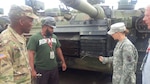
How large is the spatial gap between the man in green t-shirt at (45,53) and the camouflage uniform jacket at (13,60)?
79.7 inches

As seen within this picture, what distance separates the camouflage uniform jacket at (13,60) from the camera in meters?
2.44

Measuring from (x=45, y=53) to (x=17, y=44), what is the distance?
2.23 meters

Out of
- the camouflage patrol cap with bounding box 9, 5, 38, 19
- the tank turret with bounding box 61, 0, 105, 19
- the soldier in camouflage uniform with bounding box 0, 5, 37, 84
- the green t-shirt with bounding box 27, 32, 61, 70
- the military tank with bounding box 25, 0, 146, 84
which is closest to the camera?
the soldier in camouflage uniform with bounding box 0, 5, 37, 84

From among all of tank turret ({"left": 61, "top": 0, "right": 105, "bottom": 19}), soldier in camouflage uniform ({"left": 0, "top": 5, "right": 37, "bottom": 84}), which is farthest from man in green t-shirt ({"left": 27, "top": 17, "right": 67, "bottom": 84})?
soldier in camouflage uniform ({"left": 0, "top": 5, "right": 37, "bottom": 84})

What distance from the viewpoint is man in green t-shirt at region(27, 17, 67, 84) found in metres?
4.93

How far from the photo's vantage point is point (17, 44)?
108 inches

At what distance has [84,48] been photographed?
5863 millimetres

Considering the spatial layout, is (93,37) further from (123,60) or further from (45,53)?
(123,60)

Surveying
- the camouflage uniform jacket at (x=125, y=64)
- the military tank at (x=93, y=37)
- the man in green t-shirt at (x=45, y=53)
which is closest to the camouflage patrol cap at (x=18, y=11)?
the camouflage uniform jacket at (x=125, y=64)

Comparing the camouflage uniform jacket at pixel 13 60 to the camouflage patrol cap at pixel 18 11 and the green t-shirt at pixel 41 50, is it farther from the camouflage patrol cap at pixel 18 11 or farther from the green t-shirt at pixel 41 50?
the green t-shirt at pixel 41 50

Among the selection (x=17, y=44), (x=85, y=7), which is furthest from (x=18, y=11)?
(x=85, y=7)

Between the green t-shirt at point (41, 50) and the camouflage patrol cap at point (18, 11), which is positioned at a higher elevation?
the camouflage patrol cap at point (18, 11)

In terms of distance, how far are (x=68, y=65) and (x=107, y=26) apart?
1.59 meters

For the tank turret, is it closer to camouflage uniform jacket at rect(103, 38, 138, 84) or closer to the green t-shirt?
the green t-shirt
